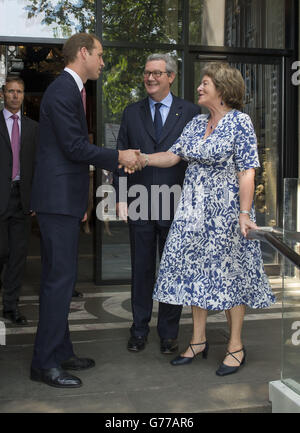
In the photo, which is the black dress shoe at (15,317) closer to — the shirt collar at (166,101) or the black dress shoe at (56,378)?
the black dress shoe at (56,378)

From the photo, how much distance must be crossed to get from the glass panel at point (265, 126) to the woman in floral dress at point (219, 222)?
3.14 metres

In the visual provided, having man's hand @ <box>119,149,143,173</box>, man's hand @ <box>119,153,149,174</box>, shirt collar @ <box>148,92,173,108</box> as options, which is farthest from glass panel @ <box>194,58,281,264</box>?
man's hand @ <box>119,149,143,173</box>

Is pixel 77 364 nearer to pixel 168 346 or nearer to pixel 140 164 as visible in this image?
pixel 168 346

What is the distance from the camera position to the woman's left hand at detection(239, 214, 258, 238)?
320 centimetres

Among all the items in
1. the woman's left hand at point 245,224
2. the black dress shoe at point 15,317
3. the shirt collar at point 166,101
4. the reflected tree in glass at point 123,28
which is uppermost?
the reflected tree in glass at point 123,28

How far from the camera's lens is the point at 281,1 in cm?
645

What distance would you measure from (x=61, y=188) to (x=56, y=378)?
1029 mm

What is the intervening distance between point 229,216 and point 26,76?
8349 millimetres

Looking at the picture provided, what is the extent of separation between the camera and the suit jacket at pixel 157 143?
3.78 metres

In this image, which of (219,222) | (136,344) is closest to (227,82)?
(219,222)

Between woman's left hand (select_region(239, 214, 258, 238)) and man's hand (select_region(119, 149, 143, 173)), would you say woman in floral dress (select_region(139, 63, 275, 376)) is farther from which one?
man's hand (select_region(119, 149, 143, 173))

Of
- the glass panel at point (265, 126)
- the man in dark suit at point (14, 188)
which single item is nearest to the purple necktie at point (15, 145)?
the man in dark suit at point (14, 188)

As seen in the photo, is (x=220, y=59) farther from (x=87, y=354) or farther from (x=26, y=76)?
(x=26, y=76)
